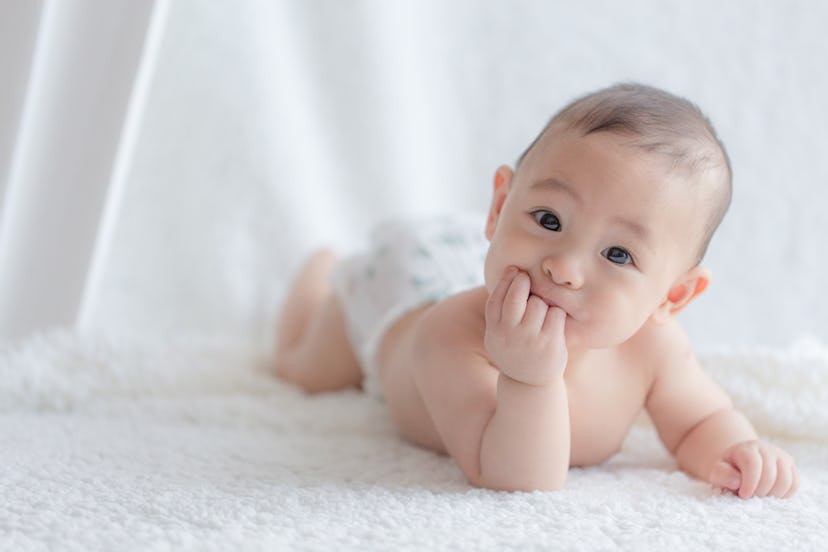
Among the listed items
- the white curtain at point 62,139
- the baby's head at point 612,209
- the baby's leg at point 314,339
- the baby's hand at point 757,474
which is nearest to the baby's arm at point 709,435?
the baby's hand at point 757,474

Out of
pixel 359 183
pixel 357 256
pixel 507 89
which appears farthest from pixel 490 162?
pixel 357 256

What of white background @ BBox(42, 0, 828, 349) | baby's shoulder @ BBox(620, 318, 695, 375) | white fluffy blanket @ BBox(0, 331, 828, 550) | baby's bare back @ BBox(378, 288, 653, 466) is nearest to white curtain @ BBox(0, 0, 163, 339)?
white fluffy blanket @ BBox(0, 331, 828, 550)

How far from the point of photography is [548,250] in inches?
34.7

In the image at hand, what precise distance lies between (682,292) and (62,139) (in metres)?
0.78

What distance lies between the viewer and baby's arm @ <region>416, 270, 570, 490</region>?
873mm

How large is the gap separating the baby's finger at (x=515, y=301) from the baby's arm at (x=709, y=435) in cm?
28

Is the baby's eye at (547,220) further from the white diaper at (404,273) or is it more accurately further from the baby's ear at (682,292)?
the white diaper at (404,273)

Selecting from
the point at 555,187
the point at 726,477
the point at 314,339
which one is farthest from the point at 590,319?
the point at 314,339

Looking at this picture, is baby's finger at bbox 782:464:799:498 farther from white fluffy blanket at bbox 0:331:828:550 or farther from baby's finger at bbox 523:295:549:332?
baby's finger at bbox 523:295:549:332

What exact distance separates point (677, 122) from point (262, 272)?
0.89m

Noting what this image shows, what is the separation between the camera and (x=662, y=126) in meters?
0.91

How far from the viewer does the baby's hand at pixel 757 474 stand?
95 centimetres

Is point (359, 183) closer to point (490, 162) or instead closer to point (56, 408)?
point (490, 162)

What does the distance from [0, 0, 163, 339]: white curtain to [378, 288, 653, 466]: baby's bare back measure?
0.46 metres
